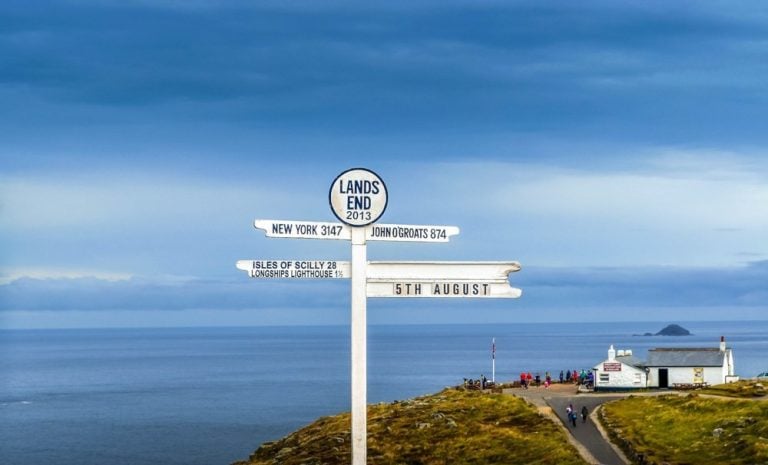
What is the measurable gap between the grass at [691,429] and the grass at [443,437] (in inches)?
161

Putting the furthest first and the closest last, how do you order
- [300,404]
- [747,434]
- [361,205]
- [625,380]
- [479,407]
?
[300,404], [625,380], [479,407], [747,434], [361,205]

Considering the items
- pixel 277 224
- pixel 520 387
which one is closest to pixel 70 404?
pixel 520 387

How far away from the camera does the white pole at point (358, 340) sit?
24.2 metres

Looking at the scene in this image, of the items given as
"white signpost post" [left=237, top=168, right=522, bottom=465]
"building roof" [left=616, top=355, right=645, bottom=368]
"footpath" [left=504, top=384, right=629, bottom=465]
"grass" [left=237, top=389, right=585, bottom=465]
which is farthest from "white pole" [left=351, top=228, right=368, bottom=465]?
"building roof" [left=616, top=355, right=645, bottom=368]

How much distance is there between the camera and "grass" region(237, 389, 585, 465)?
198 feet

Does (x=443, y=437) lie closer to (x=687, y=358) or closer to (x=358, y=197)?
(x=687, y=358)

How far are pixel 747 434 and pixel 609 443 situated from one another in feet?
24.7

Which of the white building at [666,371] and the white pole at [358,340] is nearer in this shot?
the white pole at [358,340]

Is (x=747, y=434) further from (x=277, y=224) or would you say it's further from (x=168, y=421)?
(x=168, y=421)

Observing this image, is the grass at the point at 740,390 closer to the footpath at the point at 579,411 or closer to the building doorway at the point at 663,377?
the building doorway at the point at 663,377

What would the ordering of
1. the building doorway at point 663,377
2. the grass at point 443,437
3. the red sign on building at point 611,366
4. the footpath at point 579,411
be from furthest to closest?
1. the building doorway at point 663,377
2. the red sign on building at point 611,366
3. the grass at point 443,437
4. the footpath at point 579,411

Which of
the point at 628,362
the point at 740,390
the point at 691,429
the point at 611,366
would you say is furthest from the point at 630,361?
the point at 691,429

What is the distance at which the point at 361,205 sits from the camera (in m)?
24.2

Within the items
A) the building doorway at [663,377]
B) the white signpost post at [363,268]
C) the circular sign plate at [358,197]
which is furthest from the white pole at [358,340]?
the building doorway at [663,377]
